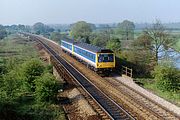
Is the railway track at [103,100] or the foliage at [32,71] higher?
the foliage at [32,71]

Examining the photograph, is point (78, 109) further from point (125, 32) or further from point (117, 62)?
point (125, 32)

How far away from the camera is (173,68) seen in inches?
1170

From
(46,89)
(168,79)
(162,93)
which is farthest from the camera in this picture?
(168,79)

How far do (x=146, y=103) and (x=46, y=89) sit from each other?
755cm

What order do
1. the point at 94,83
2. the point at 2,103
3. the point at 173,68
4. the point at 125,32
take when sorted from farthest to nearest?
the point at 125,32
the point at 94,83
the point at 173,68
the point at 2,103

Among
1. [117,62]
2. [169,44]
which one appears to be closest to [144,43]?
[169,44]

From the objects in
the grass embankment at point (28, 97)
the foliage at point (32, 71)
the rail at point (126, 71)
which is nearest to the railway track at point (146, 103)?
the rail at point (126, 71)

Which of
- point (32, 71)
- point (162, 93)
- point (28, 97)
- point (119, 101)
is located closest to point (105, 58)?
point (162, 93)

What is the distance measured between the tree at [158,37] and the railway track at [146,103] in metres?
11.5

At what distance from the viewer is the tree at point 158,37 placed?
40.6m

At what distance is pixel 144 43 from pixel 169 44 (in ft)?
12.3

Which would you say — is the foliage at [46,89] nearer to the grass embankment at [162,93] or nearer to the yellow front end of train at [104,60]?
the grass embankment at [162,93]

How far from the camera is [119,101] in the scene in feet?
80.2

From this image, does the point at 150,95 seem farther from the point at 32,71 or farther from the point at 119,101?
the point at 32,71
